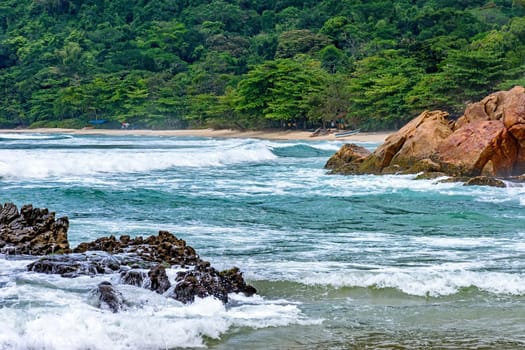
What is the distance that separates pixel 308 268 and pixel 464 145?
12005 mm

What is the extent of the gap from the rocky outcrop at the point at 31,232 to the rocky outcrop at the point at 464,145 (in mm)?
12594

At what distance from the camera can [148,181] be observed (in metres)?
23.5

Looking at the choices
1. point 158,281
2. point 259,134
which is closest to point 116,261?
point 158,281

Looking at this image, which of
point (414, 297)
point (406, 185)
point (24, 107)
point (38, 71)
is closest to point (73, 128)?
point (24, 107)

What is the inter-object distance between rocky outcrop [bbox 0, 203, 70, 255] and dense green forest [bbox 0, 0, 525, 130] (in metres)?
37.7

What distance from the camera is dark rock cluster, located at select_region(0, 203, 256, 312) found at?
7848mm

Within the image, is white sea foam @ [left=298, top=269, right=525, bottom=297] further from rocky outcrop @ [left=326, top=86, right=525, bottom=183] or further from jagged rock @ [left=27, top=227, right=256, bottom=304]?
rocky outcrop @ [left=326, top=86, right=525, bottom=183]

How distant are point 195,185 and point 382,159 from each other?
517 cm

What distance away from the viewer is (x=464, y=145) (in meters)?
20.7

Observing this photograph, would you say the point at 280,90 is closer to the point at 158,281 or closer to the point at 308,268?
the point at 308,268

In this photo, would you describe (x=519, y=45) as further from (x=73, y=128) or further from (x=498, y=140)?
(x=73, y=128)

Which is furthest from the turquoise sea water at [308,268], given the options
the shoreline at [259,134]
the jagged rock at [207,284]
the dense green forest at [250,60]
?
the dense green forest at [250,60]

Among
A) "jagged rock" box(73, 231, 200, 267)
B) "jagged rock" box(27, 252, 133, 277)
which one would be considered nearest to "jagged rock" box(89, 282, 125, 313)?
"jagged rock" box(27, 252, 133, 277)

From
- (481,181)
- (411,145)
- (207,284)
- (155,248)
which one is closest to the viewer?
(207,284)
